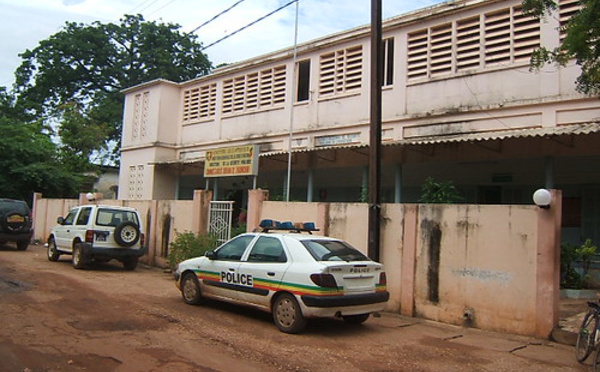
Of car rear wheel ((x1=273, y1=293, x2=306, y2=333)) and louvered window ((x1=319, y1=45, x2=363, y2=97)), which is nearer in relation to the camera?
car rear wheel ((x1=273, y1=293, x2=306, y2=333))

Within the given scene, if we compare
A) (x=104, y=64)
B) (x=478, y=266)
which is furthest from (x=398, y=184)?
(x=104, y=64)

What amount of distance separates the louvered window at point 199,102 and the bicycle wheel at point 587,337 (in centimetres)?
1779

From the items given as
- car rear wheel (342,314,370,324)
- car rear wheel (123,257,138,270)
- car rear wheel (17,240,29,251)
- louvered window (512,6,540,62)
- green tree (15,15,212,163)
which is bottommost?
car rear wheel (342,314,370,324)

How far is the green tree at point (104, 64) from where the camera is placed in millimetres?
41188

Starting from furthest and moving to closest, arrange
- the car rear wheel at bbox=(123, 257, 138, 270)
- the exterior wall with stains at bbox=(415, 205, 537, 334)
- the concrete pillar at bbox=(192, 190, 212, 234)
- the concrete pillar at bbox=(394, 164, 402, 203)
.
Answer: the concrete pillar at bbox=(394, 164, 402, 203), the car rear wheel at bbox=(123, 257, 138, 270), the concrete pillar at bbox=(192, 190, 212, 234), the exterior wall with stains at bbox=(415, 205, 537, 334)

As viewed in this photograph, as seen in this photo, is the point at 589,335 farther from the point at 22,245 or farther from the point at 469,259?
the point at 22,245

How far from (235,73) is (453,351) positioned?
1637 cm

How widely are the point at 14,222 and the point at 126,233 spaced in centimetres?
698

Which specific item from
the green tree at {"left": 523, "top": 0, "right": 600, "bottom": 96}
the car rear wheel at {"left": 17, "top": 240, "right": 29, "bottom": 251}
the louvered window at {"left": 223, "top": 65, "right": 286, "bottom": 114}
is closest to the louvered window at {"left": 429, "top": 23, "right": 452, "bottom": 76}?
the louvered window at {"left": 223, "top": 65, "right": 286, "bottom": 114}

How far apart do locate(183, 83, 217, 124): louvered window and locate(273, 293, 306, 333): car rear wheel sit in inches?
608

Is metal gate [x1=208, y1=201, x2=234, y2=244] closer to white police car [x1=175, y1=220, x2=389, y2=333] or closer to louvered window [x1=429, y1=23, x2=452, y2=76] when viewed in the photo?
white police car [x1=175, y1=220, x2=389, y2=333]

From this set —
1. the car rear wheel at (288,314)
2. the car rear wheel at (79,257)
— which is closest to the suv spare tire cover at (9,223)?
the car rear wheel at (79,257)

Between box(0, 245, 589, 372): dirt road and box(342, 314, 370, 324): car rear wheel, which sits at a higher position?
box(342, 314, 370, 324): car rear wheel

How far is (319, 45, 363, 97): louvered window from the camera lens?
1677 centimetres
